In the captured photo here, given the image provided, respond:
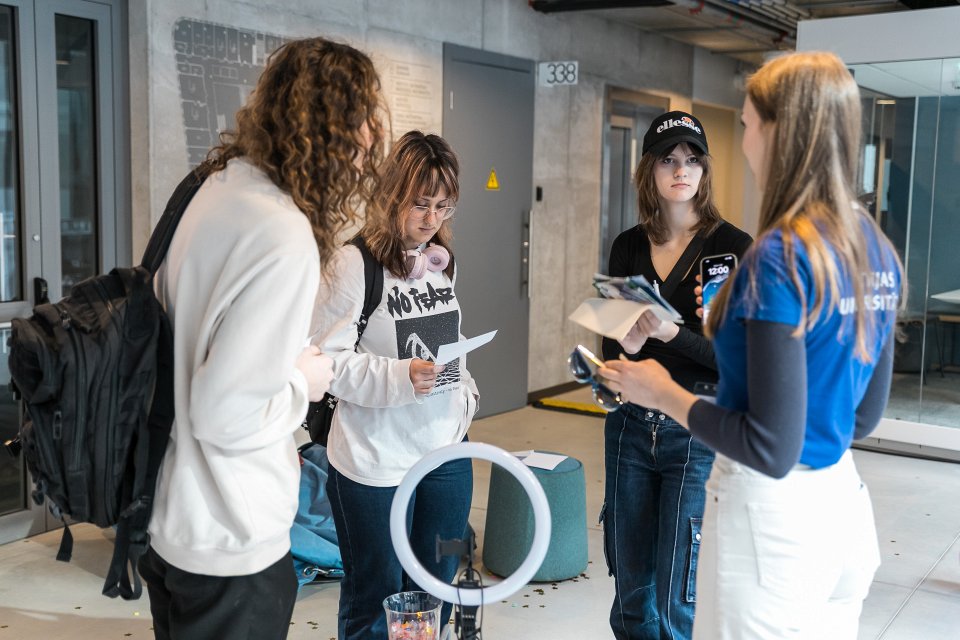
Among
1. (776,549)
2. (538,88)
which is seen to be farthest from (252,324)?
(538,88)

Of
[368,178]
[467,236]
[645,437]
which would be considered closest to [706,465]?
[645,437]

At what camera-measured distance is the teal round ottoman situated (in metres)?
3.85

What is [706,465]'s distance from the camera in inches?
94.0

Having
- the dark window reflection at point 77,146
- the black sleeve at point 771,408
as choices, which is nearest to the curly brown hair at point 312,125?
the black sleeve at point 771,408

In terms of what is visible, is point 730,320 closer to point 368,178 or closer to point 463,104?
point 368,178

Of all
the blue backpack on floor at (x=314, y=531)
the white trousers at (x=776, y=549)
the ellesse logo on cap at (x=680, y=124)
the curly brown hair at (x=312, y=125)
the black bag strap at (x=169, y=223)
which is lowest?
the blue backpack on floor at (x=314, y=531)

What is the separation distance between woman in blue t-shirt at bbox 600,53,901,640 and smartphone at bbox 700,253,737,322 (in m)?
0.71

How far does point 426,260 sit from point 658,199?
2.08ft

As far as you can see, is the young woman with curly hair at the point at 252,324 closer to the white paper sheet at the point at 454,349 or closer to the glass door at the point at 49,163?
the white paper sheet at the point at 454,349

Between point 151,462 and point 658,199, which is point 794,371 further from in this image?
point 658,199

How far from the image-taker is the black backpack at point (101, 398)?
1537 millimetres

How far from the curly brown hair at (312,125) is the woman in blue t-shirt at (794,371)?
24.8 inches

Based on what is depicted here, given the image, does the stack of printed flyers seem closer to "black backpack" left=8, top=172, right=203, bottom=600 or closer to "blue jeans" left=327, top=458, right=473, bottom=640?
"blue jeans" left=327, top=458, right=473, bottom=640

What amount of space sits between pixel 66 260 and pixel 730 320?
12.2 feet
